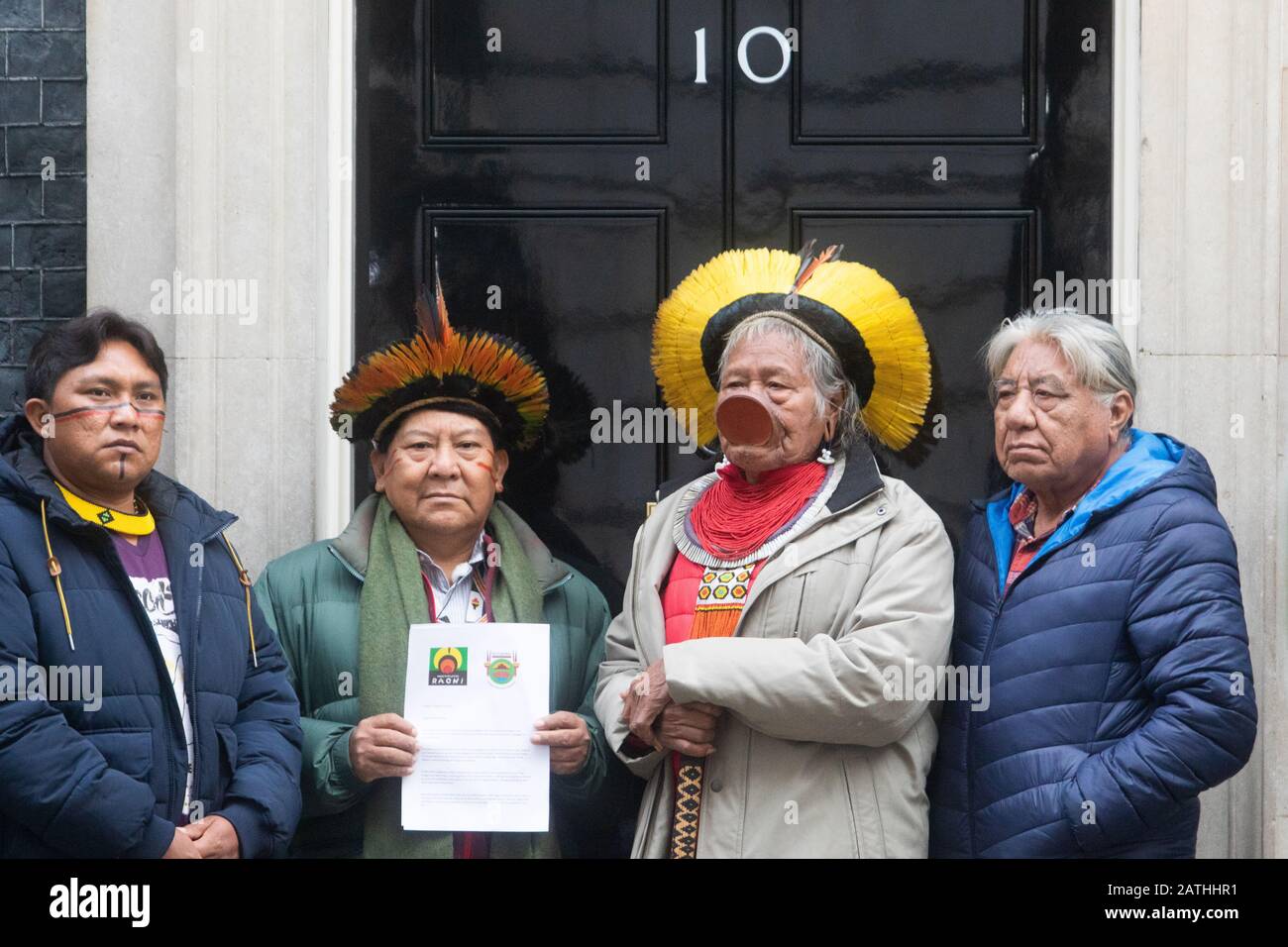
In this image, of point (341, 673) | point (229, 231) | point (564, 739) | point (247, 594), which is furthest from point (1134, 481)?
point (229, 231)

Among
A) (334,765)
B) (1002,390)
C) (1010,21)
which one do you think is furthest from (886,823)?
(1010,21)

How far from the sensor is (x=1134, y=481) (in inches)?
167

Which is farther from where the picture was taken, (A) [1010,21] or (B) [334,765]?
(A) [1010,21]

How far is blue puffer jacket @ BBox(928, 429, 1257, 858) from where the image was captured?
157 inches

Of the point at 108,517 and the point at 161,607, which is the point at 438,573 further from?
the point at 108,517

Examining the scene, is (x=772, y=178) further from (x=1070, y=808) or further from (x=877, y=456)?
(x=1070, y=808)

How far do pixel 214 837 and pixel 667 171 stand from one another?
2.44 m

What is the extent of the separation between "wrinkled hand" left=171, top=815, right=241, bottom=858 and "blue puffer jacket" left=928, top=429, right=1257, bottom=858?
1.67 meters

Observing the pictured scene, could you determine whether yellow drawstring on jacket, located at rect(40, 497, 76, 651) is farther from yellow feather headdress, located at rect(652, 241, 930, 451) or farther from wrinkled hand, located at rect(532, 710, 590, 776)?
yellow feather headdress, located at rect(652, 241, 930, 451)

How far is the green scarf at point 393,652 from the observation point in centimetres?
449

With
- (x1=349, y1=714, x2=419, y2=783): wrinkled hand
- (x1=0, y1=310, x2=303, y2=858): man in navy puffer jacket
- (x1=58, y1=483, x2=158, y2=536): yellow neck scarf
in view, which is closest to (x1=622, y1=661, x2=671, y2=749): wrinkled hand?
(x1=349, y1=714, x2=419, y2=783): wrinkled hand

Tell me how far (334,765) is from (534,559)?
29.0 inches

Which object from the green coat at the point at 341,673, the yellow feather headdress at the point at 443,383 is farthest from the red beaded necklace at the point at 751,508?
the yellow feather headdress at the point at 443,383

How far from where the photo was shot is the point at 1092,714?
4145 millimetres
